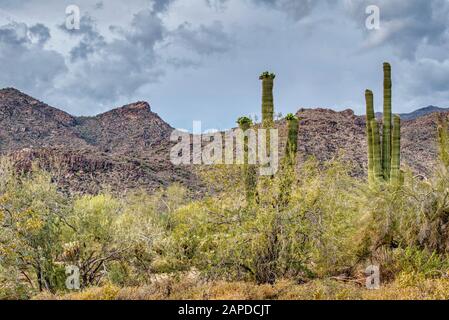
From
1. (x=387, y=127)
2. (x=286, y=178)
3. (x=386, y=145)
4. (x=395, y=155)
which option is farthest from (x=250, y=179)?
(x=387, y=127)

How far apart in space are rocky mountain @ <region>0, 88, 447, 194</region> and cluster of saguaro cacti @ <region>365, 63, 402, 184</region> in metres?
16.5

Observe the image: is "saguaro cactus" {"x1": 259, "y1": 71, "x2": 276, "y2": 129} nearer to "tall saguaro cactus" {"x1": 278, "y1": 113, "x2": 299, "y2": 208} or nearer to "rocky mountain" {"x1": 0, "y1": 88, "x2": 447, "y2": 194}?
"tall saguaro cactus" {"x1": 278, "y1": 113, "x2": 299, "y2": 208}

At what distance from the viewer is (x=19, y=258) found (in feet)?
42.8

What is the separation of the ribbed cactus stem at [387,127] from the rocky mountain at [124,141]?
1654 centimetres

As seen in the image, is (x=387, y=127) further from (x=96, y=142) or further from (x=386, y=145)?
(x=96, y=142)

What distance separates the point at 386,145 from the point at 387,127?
0.74 meters

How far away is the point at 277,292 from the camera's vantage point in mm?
10625

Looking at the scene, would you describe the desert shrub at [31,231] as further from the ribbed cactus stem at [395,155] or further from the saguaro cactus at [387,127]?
the saguaro cactus at [387,127]

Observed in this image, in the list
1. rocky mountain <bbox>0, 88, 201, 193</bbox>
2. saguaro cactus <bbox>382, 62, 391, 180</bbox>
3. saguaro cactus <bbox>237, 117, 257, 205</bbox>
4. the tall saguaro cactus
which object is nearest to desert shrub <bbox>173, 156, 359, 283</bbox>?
the tall saguaro cactus

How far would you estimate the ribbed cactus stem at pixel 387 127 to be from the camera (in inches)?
744

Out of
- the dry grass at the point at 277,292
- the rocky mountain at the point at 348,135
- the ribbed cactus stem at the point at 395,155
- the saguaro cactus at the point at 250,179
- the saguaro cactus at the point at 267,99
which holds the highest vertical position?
the rocky mountain at the point at 348,135

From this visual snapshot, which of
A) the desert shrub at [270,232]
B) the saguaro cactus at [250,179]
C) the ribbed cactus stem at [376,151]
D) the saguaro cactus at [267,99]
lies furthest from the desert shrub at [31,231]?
the ribbed cactus stem at [376,151]
